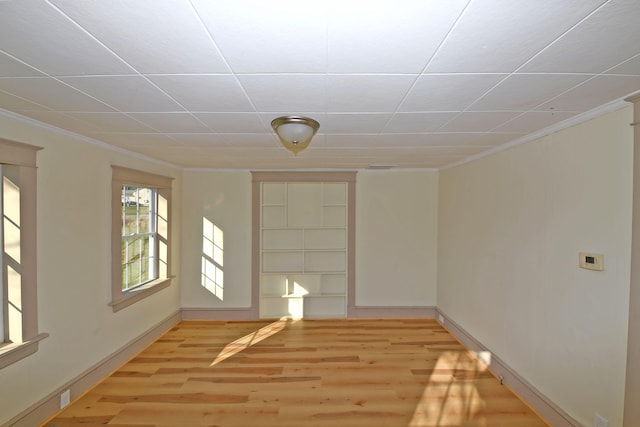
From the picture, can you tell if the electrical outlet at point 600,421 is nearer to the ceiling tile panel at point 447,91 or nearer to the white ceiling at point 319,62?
the white ceiling at point 319,62

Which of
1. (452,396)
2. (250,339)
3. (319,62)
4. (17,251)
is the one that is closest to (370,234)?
(250,339)

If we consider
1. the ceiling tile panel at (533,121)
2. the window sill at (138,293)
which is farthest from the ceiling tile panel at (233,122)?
the window sill at (138,293)

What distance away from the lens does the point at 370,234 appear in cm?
490

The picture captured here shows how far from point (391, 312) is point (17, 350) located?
169 inches

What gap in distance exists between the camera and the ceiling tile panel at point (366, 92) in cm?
153

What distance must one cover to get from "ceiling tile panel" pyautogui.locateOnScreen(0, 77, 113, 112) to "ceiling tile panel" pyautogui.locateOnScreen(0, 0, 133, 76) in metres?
0.21

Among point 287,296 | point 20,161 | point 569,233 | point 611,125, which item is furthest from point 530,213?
point 20,161

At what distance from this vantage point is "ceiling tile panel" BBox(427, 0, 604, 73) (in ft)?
3.27

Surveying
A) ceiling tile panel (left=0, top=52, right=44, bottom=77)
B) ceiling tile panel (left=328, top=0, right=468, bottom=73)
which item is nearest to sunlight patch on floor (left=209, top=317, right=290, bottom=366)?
ceiling tile panel (left=0, top=52, right=44, bottom=77)

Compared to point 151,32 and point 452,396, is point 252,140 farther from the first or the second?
point 452,396

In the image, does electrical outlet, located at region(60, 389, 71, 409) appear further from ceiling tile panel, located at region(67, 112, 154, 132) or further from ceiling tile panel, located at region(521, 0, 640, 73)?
ceiling tile panel, located at region(521, 0, 640, 73)

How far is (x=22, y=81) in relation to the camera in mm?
1580

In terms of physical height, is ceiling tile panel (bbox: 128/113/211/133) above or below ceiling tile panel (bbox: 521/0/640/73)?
below

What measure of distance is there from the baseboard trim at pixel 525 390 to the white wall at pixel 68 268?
4023 millimetres
